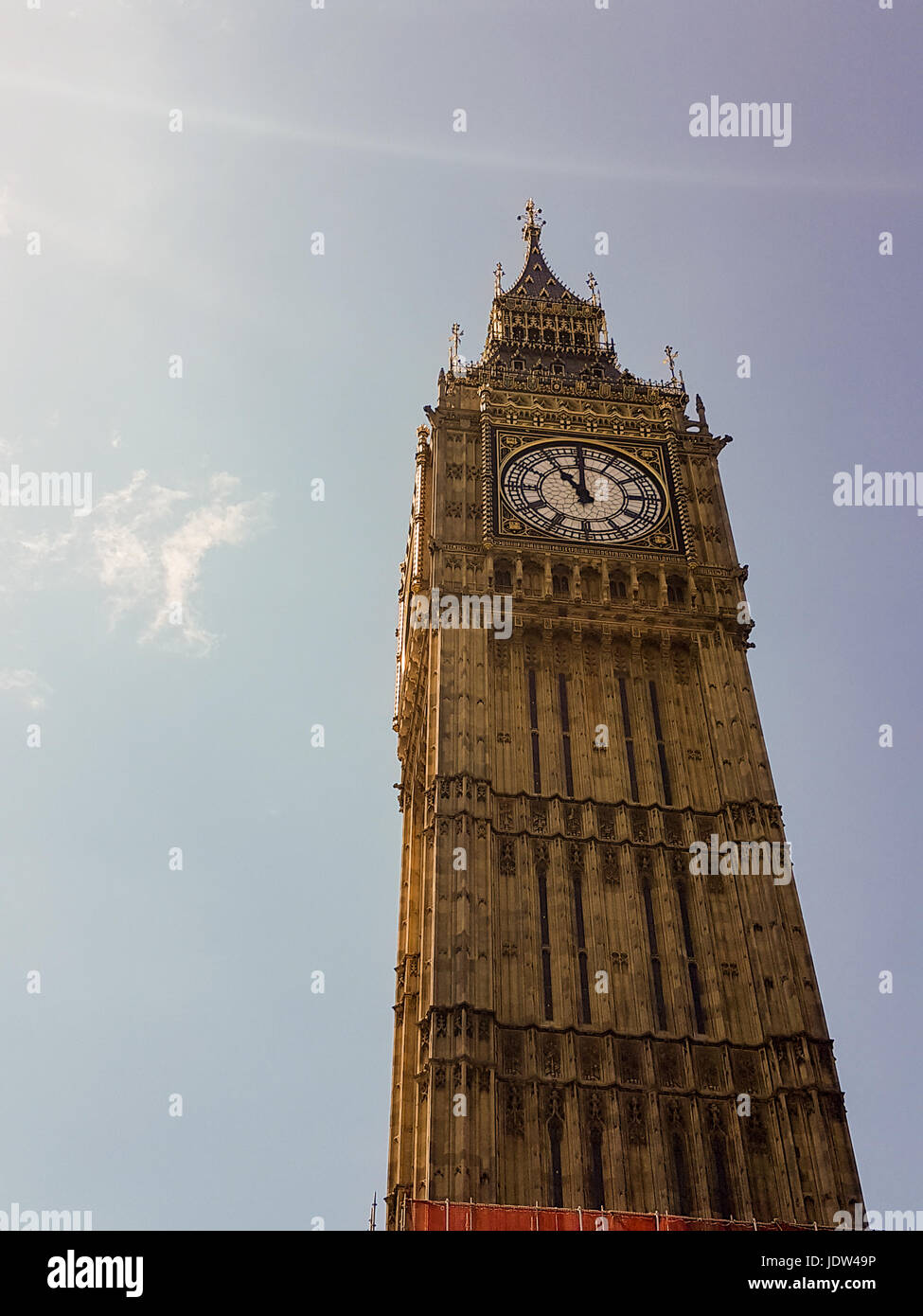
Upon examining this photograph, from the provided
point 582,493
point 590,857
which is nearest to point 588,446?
point 582,493

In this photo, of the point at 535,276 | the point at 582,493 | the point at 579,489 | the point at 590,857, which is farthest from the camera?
the point at 535,276

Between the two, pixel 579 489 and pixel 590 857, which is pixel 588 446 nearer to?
pixel 579 489

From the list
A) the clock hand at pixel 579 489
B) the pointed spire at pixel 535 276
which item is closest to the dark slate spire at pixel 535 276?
the pointed spire at pixel 535 276

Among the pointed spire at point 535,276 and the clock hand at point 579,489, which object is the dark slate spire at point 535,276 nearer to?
the pointed spire at point 535,276

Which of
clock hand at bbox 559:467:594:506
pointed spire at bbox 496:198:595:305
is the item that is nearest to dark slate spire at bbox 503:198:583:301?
pointed spire at bbox 496:198:595:305
